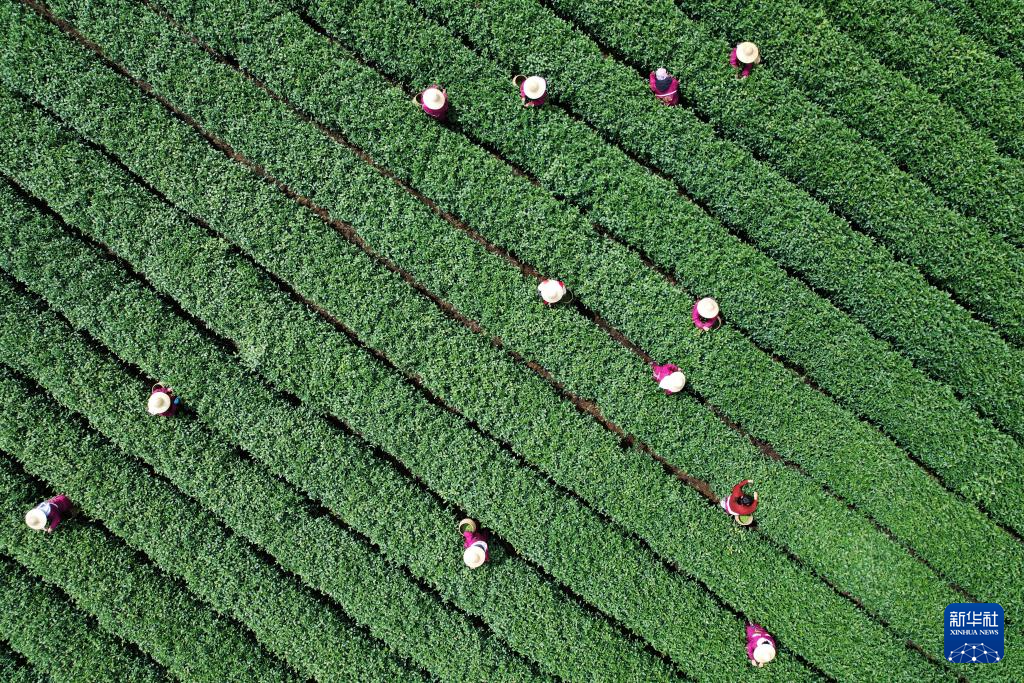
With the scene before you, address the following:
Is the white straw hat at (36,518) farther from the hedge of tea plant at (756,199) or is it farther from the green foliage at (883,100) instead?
the green foliage at (883,100)

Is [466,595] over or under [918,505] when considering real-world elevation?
under

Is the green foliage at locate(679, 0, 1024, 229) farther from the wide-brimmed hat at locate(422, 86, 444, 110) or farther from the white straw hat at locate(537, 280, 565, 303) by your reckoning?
the white straw hat at locate(537, 280, 565, 303)

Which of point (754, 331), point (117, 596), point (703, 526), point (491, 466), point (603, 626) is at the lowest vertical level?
point (117, 596)

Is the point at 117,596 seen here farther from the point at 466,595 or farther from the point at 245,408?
the point at 466,595

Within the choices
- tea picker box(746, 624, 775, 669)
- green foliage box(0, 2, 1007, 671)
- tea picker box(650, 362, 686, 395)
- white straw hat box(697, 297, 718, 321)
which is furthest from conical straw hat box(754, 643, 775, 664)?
white straw hat box(697, 297, 718, 321)

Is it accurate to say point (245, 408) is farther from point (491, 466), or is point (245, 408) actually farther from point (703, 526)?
point (703, 526)

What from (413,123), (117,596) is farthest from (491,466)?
(117,596)

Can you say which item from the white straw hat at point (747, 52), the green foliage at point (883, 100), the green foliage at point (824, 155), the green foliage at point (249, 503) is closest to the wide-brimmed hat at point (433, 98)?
the green foliage at point (824, 155)
